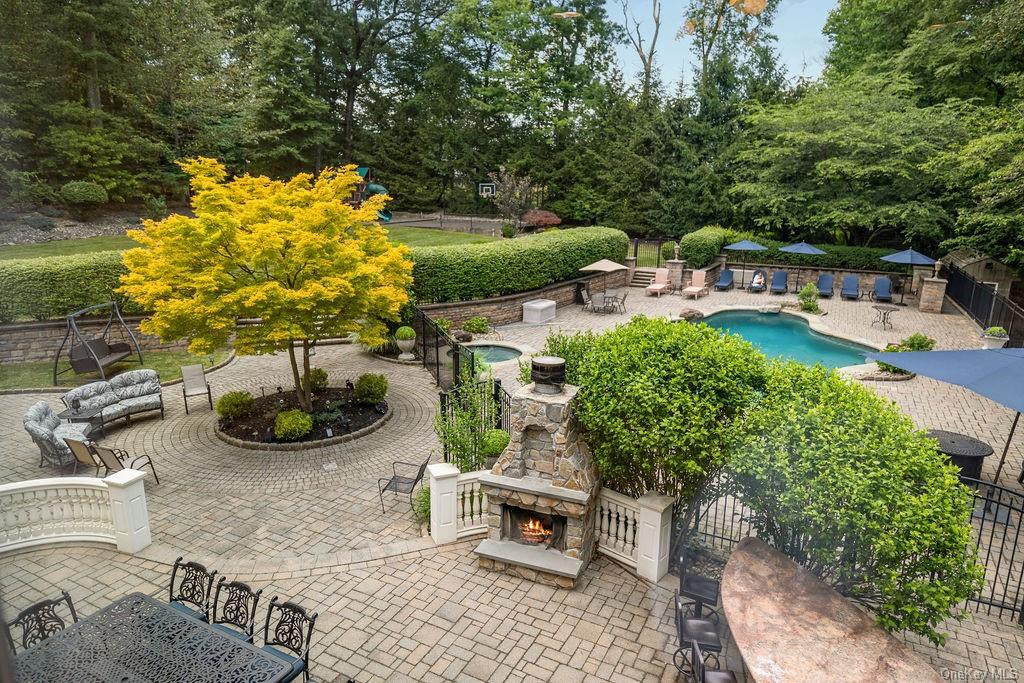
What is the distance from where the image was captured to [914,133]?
2370 cm

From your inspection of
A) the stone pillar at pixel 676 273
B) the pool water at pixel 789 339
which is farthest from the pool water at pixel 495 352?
the stone pillar at pixel 676 273

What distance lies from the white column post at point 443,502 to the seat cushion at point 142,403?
752cm

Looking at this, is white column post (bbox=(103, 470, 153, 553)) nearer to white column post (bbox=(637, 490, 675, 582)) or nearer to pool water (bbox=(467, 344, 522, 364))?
white column post (bbox=(637, 490, 675, 582))

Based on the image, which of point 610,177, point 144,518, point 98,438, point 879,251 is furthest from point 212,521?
point 610,177

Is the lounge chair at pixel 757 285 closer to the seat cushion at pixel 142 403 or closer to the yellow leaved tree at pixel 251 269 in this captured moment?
the yellow leaved tree at pixel 251 269

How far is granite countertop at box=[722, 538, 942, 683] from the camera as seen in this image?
483 centimetres

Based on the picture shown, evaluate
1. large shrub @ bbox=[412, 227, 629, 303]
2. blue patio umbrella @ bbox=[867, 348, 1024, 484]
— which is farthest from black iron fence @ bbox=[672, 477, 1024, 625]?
large shrub @ bbox=[412, 227, 629, 303]

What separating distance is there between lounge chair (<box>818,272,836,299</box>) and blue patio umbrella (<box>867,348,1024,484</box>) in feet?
57.0

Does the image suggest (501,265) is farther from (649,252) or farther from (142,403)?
(649,252)

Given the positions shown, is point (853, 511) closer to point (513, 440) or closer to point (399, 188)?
point (513, 440)

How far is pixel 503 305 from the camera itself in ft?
68.9

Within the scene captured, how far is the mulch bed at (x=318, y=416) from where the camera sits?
1182cm

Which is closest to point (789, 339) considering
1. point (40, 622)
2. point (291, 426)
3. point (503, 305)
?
point (503, 305)

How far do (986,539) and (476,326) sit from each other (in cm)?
1367
